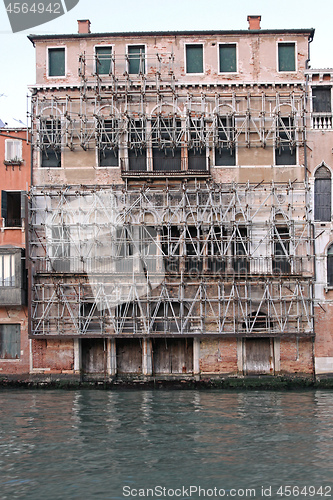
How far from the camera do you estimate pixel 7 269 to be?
78.2ft

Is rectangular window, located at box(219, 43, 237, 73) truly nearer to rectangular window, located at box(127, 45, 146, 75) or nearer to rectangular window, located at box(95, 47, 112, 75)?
rectangular window, located at box(127, 45, 146, 75)

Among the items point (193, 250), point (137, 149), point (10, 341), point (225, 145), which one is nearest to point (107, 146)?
point (137, 149)

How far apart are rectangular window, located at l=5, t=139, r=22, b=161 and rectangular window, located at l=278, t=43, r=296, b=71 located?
1010cm

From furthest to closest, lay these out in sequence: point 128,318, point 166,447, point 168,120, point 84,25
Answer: point 84,25 < point 168,120 < point 128,318 < point 166,447

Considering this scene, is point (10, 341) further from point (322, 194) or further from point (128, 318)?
point (322, 194)

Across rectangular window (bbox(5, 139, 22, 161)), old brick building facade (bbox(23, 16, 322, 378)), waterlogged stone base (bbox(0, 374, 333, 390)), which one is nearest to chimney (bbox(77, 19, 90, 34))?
old brick building facade (bbox(23, 16, 322, 378))

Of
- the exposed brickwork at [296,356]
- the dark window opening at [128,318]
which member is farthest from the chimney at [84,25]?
the exposed brickwork at [296,356]

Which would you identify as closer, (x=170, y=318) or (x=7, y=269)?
(x=170, y=318)

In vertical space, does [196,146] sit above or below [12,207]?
above

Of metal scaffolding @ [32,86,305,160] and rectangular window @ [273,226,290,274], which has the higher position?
metal scaffolding @ [32,86,305,160]

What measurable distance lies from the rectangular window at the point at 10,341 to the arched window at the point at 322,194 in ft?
37.9

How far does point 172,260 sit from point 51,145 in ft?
20.0

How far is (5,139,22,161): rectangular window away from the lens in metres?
25.0

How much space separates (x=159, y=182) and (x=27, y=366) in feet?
26.6
